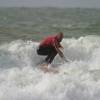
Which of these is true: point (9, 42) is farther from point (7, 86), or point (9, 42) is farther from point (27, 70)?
point (7, 86)

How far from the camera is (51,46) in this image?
41.0ft

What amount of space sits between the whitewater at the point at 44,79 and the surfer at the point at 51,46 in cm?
44

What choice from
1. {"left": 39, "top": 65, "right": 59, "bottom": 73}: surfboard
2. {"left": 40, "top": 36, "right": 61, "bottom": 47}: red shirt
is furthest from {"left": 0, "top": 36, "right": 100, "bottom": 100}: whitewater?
{"left": 40, "top": 36, "right": 61, "bottom": 47}: red shirt

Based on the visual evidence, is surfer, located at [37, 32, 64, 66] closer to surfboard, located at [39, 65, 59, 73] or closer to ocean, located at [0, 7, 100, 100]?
surfboard, located at [39, 65, 59, 73]

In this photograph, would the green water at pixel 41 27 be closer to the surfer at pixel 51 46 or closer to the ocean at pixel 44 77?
the ocean at pixel 44 77

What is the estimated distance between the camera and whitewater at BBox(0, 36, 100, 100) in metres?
9.86

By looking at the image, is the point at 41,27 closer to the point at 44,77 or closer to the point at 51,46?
the point at 51,46

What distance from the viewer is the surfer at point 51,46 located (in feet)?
40.4

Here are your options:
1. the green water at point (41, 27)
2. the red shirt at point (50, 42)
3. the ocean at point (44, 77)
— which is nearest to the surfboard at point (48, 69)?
the ocean at point (44, 77)

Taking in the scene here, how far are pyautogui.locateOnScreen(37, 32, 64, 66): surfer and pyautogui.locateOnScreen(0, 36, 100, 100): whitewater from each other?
0.44 meters

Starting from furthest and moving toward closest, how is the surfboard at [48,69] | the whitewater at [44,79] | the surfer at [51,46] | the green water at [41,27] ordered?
the green water at [41,27], the surfer at [51,46], the surfboard at [48,69], the whitewater at [44,79]

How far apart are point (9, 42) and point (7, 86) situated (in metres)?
7.93

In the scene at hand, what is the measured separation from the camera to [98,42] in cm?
1781

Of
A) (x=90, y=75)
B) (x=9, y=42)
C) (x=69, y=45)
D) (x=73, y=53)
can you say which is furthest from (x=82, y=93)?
(x=9, y=42)
